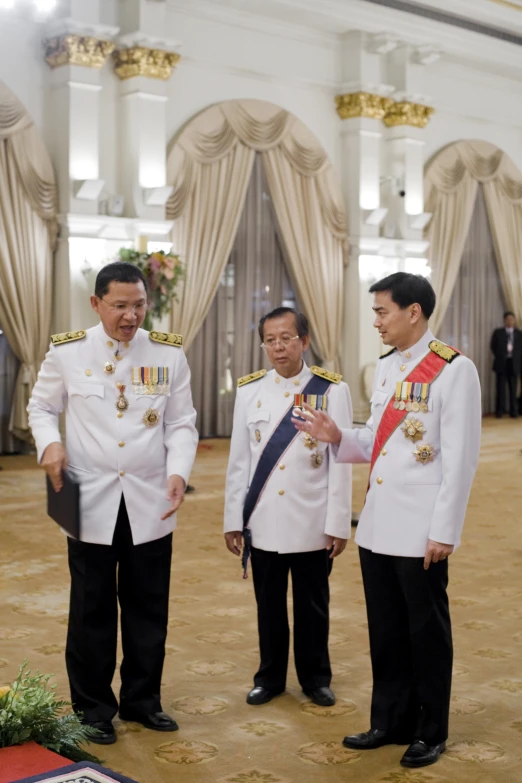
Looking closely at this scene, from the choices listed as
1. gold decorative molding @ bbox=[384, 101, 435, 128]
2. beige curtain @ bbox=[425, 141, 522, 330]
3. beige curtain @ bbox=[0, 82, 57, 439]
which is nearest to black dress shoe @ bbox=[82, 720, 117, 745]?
beige curtain @ bbox=[0, 82, 57, 439]

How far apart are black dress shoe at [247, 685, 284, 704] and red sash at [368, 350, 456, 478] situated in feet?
3.69

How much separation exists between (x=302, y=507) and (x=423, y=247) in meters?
11.1

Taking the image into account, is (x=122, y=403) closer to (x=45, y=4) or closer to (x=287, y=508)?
(x=287, y=508)

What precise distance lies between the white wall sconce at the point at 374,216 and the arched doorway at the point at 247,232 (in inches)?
13.3

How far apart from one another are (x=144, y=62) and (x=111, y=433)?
8.41 m

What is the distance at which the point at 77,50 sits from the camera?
1053cm

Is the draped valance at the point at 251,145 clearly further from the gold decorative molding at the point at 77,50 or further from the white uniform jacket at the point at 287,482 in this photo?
the white uniform jacket at the point at 287,482

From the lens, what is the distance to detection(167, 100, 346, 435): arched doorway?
12.1 metres

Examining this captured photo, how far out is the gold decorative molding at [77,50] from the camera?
413 inches

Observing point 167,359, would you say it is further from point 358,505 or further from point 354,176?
point 354,176

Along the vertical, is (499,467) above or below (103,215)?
below

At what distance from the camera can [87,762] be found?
2412 mm

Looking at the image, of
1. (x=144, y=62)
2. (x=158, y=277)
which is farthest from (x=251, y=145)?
(x=158, y=277)

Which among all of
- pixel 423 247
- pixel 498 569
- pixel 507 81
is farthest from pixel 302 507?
pixel 507 81
